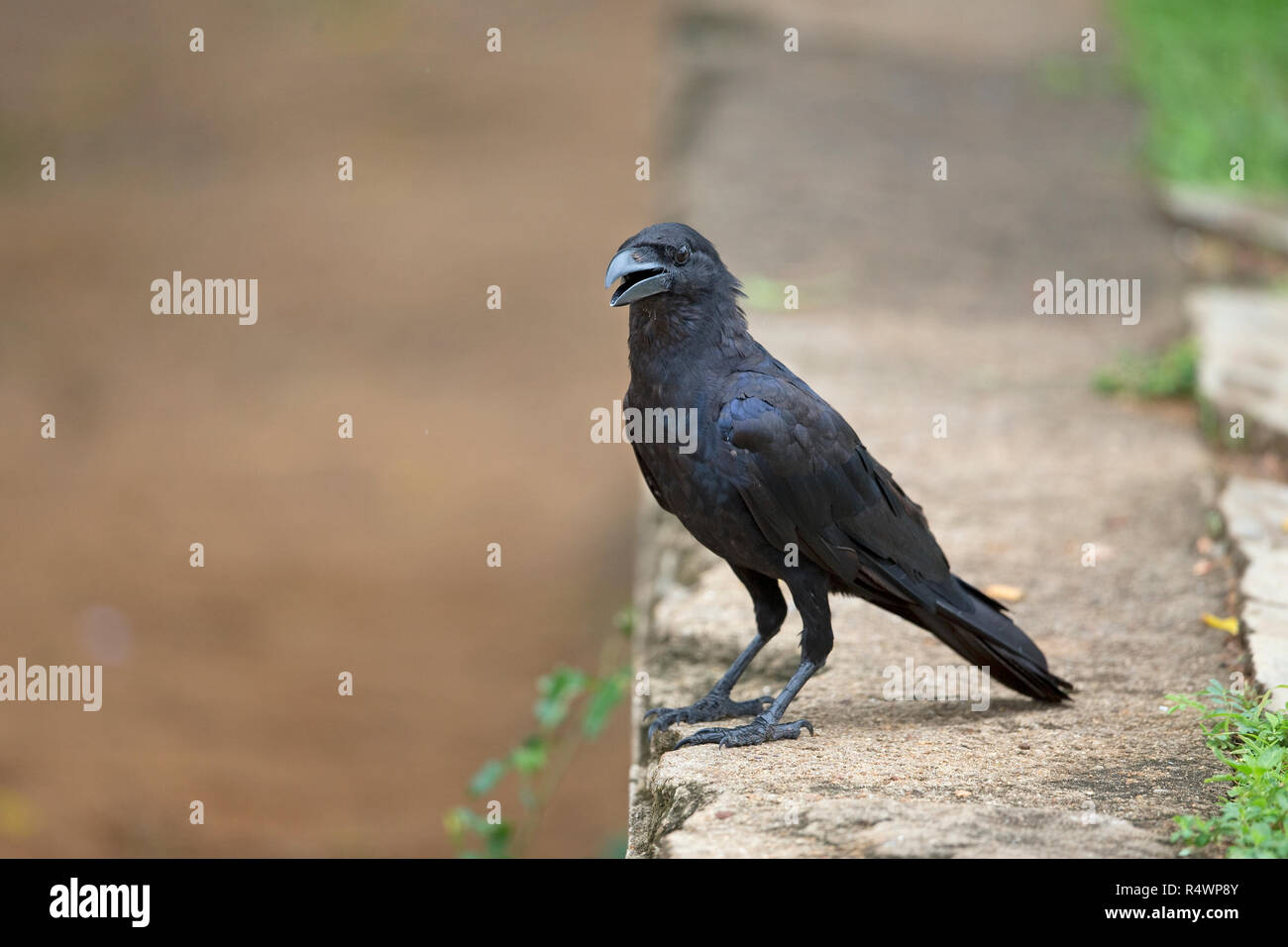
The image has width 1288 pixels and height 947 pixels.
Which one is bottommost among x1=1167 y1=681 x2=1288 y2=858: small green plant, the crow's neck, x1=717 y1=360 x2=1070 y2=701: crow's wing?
x1=1167 y1=681 x2=1288 y2=858: small green plant

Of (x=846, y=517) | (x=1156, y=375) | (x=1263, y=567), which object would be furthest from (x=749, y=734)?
(x=1156, y=375)

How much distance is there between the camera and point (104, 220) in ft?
39.8

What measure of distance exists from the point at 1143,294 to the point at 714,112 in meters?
4.49

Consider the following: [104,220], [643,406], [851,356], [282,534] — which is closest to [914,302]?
[851,356]

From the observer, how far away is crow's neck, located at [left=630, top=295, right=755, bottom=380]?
319 centimetres

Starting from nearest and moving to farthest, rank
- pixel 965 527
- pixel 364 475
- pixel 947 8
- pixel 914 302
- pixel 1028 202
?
1. pixel 965 527
2. pixel 914 302
3. pixel 364 475
4. pixel 1028 202
5. pixel 947 8

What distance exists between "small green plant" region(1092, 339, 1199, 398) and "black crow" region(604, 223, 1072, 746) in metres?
3.27

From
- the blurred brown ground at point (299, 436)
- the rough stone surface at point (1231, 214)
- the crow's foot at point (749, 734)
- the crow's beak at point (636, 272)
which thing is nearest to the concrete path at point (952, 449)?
the crow's foot at point (749, 734)

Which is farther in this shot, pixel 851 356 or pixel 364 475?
pixel 364 475

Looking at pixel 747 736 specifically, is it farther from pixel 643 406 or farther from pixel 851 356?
pixel 851 356

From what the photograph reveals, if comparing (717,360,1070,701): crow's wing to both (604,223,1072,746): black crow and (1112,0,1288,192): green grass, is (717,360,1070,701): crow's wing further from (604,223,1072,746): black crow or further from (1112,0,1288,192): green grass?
(1112,0,1288,192): green grass

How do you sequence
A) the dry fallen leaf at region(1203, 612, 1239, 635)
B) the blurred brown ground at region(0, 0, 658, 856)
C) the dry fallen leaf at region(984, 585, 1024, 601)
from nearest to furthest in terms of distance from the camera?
the dry fallen leaf at region(1203, 612, 1239, 635), the dry fallen leaf at region(984, 585, 1024, 601), the blurred brown ground at region(0, 0, 658, 856)

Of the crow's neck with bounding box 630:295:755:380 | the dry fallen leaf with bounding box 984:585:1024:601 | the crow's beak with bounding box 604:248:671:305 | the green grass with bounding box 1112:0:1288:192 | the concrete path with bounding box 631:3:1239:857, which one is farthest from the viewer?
the green grass with bounding box 1112:0:1288:192

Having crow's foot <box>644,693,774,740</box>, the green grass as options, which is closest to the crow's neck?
crow's foot <box>644,693,774,740</box>
